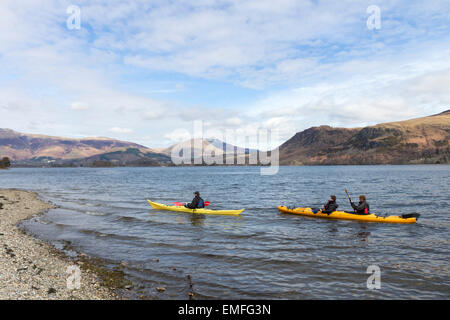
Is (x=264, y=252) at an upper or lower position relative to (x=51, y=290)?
lower

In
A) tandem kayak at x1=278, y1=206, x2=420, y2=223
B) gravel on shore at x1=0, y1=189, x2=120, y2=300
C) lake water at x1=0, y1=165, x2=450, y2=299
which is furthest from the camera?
tandem kayak at x1=278, y1=206, x2=420, y2=223

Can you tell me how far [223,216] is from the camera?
23.6 metres

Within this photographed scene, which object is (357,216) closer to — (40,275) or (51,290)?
(51,290)

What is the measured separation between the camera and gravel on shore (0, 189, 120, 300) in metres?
8.13

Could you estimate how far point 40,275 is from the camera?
962 cm

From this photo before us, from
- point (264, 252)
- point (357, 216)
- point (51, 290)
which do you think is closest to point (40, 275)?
point (51, 290)

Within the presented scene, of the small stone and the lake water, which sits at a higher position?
the small stone

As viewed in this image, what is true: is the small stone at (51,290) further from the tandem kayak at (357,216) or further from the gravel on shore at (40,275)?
the tandem kayak at (357,216)

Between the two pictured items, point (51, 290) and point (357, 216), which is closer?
point (51, 290)

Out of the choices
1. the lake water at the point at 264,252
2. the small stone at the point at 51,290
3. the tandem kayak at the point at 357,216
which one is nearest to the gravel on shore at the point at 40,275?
the small stone at the point at 51,290

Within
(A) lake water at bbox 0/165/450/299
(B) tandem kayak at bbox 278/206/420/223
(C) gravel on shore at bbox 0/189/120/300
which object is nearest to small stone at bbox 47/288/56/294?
(C) gravel on shore at bbox 0/189/120/300

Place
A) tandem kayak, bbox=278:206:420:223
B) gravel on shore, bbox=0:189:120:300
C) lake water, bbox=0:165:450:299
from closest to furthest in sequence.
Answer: gravel on shore, bbox=0:189:120:300 < lake water, bbox=0:165:450:299 < tandem kayak, bbox=278:206:420:223

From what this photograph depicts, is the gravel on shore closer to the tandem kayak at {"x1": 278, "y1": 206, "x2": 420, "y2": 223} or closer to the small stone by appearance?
the small stone

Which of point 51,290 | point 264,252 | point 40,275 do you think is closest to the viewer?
point 51,290
